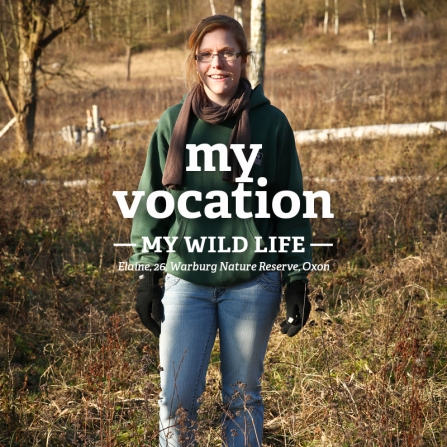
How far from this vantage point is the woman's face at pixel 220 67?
242cm

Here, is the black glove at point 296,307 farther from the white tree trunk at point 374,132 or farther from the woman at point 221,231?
the white tree trunk at point 374,132

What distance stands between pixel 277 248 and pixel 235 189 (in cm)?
32

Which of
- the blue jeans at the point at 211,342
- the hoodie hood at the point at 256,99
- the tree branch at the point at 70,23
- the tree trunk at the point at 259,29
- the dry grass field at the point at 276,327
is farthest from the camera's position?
the tree branch at the point at 70,23

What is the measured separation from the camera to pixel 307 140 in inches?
449

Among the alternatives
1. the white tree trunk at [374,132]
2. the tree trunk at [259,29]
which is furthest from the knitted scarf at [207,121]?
the white tree trunk at [374,132]

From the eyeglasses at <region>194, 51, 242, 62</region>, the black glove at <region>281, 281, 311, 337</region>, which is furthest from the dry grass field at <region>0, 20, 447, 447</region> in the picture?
the eyeglasses at <region>194, 51, 242, 62</region>

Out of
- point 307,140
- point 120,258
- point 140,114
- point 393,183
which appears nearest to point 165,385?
point 120,258

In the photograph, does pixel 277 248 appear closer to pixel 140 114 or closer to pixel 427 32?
pixel 140 114

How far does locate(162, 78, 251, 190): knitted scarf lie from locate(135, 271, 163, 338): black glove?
1.38ft

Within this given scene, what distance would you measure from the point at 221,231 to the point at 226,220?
5 centimetres

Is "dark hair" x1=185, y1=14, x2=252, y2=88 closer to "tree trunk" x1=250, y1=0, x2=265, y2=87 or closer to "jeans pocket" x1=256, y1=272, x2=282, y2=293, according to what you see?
"jeans pocket" x1=256, y1=272, x2=282, y2=293

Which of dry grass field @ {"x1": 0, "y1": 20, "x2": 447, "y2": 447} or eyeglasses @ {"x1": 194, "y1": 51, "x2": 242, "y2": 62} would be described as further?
dry grass field @ {"x1": 0, "y1": 20, "x2": 447, "y2": 447}

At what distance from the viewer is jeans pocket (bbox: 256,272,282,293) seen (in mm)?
2430

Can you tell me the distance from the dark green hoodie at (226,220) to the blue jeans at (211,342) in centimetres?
7
